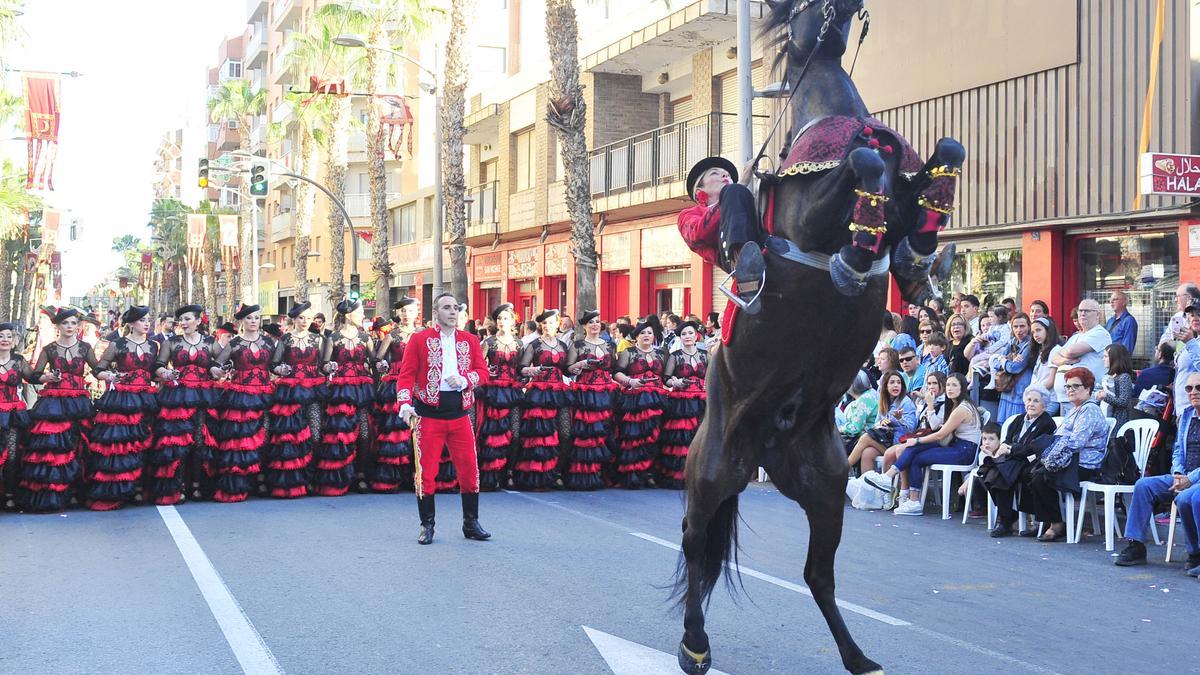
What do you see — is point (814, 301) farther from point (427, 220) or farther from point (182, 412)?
point (427, 220)

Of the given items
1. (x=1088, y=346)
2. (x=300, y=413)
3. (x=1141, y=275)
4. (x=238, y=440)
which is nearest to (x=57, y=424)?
(x=238, y=440)

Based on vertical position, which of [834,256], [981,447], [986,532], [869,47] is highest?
[869,47]

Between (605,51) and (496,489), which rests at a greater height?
(605,51)

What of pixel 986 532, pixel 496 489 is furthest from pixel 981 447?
pixel 496 489

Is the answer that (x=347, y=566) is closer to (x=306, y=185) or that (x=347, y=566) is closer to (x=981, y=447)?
(x=981, y=447)

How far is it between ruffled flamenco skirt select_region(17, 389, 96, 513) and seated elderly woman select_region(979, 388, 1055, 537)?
28.7 feet

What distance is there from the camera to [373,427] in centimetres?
1310

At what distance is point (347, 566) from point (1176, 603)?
18.5ft

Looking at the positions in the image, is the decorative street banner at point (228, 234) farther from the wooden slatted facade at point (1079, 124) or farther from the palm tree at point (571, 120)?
the wooden slatted facade at point (1079, 124)

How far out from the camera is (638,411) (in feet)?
44.6

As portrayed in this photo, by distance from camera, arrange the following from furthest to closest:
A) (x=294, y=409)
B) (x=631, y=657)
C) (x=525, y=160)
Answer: (x=525, y=160)
(x=294, y=409)
(x=631, y=657)

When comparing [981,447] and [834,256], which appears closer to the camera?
[834,256]

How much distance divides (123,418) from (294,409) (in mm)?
1711

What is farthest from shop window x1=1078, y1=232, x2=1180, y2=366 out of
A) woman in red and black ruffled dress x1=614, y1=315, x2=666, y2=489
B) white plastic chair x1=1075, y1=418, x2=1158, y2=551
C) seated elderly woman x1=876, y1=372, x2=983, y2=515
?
woman in red and black ruffled dress x1=614, y1=315, x2=666, y2=489
